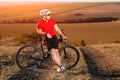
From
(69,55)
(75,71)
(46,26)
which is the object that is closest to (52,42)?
(46,26)

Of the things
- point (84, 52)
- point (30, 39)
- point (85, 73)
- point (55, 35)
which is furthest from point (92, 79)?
point (30, 39)

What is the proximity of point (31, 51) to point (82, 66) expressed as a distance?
6.29 feet

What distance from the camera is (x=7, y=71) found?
518 inches

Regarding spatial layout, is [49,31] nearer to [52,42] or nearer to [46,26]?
[46,26]

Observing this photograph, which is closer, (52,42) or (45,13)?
(45,13)

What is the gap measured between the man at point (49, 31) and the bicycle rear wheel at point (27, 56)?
1.73 feet

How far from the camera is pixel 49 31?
12.7m

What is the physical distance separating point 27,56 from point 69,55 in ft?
4.45

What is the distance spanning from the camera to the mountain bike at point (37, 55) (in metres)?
13.1

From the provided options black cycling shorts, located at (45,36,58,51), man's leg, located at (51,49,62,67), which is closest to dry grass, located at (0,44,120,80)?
man's leg, located at (51,49,62,67)

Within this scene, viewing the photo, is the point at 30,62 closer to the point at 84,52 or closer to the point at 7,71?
the point at 7,71

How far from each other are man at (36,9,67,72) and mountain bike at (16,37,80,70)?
13.8 inches

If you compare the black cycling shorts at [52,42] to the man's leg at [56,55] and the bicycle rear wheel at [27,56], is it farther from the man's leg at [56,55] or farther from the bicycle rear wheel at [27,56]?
the bicycle rear wheel at [27,56]

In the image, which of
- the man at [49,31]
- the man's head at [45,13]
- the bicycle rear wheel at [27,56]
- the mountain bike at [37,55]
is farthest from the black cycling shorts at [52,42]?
the man's head at [45,13]
